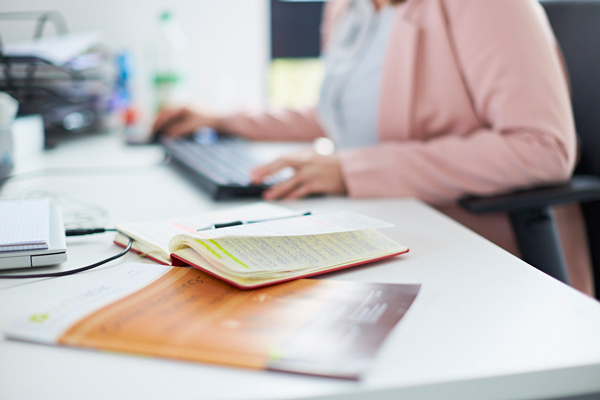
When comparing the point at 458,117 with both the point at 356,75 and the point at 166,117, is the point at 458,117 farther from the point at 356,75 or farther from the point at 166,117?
the point at 166,117

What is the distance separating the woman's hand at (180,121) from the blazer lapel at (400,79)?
498mm

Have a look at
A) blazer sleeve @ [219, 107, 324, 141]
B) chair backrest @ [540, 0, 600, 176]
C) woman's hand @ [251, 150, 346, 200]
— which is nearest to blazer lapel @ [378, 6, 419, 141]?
woman's hand @ [251, 150, 346, 200]

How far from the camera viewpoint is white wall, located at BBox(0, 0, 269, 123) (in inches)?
63.4

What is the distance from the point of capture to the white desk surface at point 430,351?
31 centimetres

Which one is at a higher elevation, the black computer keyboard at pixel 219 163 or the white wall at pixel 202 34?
the white wall at pixel 202 34

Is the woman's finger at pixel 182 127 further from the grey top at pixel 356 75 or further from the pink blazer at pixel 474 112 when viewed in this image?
the pink blazer at pixel 474 112

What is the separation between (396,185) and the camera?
80cm

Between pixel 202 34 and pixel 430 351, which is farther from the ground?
pixel 202 34

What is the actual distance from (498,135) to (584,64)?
28 centimetres

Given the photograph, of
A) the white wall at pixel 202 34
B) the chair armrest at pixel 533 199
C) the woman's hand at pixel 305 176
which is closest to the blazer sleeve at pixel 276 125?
the white wall at pixel 202 34

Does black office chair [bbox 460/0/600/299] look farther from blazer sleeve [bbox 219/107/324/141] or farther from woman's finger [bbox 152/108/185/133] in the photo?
woman's finger [bbox 152/108/185/133]

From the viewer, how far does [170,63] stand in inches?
63.6

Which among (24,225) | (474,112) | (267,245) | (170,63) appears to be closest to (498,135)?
(474,112)

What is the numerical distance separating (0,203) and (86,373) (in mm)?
386
